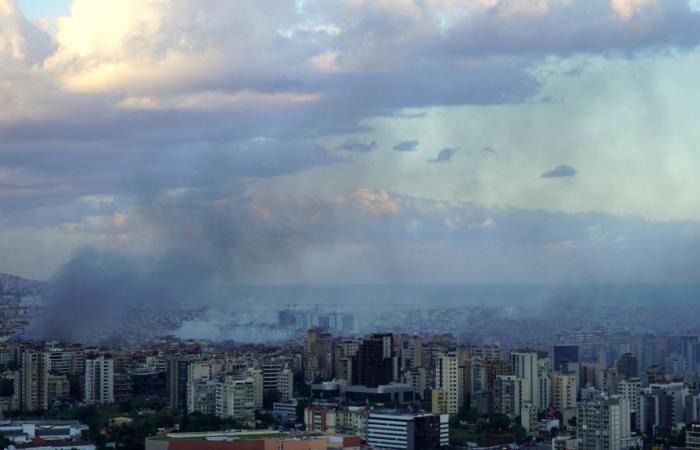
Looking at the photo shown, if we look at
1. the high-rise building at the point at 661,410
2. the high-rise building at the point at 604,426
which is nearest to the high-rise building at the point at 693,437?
the high-rise building at the point at 604,426

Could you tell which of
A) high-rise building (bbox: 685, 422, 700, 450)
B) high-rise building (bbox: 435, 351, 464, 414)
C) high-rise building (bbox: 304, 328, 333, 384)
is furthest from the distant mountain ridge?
high-rise building (bbox: 685, 422, 700, 450)

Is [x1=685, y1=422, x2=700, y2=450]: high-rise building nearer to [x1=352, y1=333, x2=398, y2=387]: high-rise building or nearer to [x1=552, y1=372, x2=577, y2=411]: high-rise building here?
[x1=552, y1=372, x2=577, y2=411]: high-rise building

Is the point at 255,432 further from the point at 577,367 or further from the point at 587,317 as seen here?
the point at 587,317

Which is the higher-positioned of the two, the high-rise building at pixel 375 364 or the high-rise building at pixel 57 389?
the high-rise building at pixel 375 364

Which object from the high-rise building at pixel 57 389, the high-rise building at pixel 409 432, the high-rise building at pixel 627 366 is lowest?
the high-rise building at pixel 409 432

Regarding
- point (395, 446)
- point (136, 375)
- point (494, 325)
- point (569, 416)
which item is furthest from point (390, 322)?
point (395, 446)

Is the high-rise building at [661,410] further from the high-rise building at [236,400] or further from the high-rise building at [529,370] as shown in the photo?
the high-rise building at [236,400]
